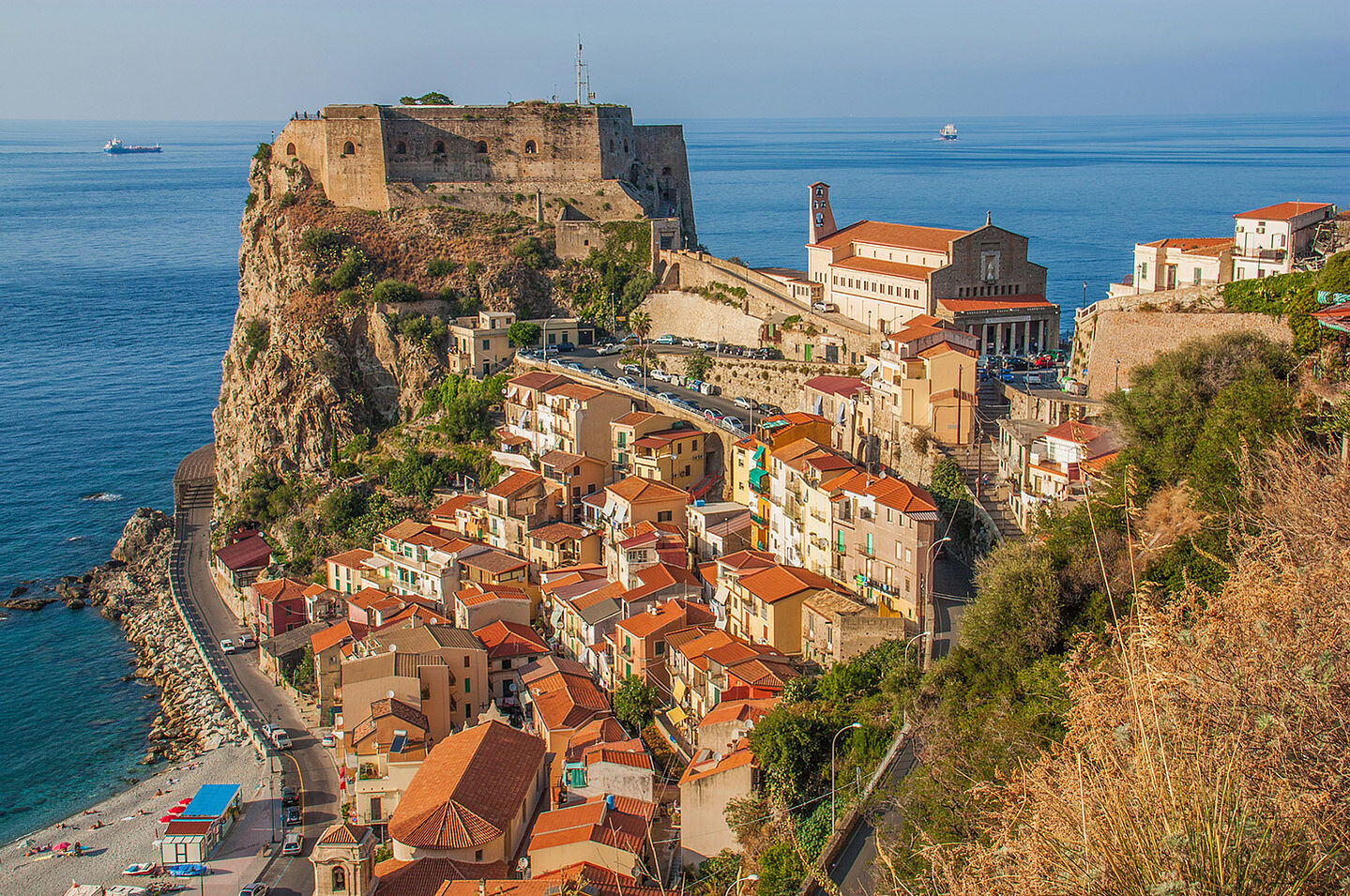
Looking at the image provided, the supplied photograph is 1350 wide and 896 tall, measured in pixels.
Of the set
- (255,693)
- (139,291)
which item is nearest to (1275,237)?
(255,693)

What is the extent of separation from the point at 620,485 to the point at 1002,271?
38.9 ft

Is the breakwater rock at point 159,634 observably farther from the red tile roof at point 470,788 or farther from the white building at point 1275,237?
the white building at point 1275,237

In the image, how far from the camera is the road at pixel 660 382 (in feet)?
109

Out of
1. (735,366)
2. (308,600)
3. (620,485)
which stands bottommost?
(308,600)

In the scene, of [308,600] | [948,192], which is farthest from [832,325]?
[948,192]

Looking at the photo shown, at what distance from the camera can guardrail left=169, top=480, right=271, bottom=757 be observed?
2680 cm

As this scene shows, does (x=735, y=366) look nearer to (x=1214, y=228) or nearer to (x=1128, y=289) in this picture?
(x=1128, y=289)

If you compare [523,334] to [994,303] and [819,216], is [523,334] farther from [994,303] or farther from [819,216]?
[994,303]

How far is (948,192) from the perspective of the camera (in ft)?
364

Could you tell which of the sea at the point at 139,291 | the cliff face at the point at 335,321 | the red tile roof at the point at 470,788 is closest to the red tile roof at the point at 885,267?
the cliff face at the point at 335,321

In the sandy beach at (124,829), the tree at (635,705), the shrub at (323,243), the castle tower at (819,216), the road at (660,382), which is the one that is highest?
the castle tower at (819,216)

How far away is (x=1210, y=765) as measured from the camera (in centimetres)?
673

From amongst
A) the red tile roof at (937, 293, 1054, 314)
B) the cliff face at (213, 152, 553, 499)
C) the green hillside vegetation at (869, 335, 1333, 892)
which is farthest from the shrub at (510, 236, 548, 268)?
the green hillside vegetation at (869, 335, 1333, 892)

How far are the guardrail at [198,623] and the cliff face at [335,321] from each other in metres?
1.68
